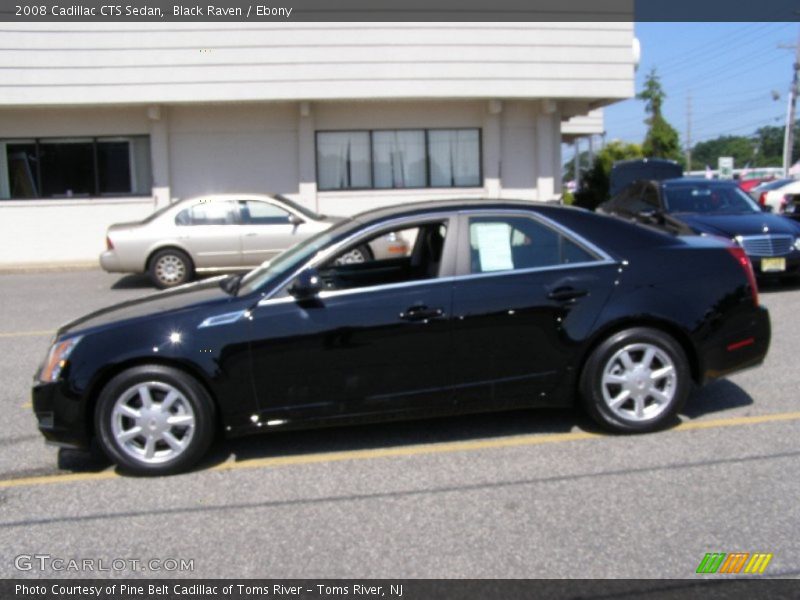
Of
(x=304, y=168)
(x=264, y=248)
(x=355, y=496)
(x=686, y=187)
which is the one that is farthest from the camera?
(x=304, y=168)

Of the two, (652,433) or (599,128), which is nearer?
(652,433)

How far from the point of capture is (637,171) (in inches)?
853

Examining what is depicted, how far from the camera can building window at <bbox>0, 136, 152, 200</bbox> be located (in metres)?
17.1

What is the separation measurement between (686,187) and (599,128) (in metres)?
15.7

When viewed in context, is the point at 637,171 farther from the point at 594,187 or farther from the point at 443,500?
the point at 443,500

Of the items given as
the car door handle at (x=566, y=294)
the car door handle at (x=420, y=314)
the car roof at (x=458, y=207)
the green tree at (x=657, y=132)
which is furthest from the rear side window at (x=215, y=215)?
the green tree at (x=657, y=132)

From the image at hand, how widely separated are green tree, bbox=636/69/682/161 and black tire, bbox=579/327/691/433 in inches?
1427

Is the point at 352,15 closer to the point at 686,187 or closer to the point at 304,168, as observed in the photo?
the point at 304,168

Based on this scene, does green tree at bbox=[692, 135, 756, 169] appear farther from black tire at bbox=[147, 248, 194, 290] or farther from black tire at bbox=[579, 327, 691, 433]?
black tire at bbox=[579, 327, 691, 433]

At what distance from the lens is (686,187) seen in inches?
495

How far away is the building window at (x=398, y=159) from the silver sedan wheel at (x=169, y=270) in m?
5.00

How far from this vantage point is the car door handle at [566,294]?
532cm

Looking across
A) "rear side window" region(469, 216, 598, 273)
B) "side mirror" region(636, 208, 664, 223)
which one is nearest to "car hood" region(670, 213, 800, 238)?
"side mirror" region(636, 208, 664, 223)

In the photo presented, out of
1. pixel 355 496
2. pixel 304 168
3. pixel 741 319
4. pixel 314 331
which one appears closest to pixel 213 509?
pixel 355 496
